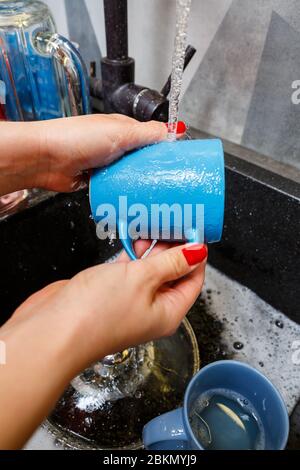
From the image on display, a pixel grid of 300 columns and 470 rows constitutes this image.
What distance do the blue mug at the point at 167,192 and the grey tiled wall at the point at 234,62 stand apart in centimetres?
28

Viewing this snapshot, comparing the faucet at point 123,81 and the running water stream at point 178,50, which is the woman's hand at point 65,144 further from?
the faucet at point 123,81

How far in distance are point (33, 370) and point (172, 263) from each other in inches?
7.6

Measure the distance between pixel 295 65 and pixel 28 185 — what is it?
0.49 meters

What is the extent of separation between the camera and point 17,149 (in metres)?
0.53

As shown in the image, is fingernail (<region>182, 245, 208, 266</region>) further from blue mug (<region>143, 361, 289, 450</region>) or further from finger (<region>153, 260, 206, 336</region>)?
blue mug (<region>143, 361, 289, 450</region>)

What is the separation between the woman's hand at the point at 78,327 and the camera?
0.34m

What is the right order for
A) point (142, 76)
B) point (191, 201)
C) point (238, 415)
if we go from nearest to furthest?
point (191, 201) → point (238, 415) → point (142, 76)

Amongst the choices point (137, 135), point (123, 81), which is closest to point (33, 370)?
point (137, 135)

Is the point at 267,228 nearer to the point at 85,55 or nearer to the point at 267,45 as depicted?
the point at 267,45

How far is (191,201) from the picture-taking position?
1.41ft

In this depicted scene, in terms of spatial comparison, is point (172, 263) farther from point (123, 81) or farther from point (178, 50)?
point (123, 81)

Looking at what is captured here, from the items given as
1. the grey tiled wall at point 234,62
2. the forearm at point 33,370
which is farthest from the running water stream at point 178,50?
the forearm at point 33,370

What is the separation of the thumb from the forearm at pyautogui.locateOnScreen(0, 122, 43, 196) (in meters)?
0.26
